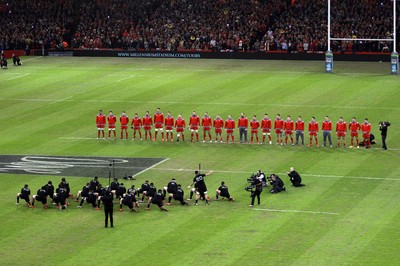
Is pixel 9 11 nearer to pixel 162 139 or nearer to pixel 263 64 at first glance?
pixel 263 64

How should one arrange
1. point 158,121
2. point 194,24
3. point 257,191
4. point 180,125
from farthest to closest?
1. point 194,24
2. point 158,121
3. point 180,125
4. point 257,191

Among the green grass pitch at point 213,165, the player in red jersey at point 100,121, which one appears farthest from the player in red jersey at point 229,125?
the player in red jersey at point 100,121

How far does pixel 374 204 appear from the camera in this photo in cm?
4675

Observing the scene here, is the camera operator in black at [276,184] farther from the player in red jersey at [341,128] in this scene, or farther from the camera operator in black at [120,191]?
the player in red jersey at [341,128]

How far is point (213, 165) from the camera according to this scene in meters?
55.0

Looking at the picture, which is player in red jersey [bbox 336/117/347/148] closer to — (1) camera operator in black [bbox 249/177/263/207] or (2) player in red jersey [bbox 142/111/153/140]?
(2) player in red jersey [bbox 142/111/153/140]

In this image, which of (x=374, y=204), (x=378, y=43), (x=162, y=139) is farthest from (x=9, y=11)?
(x=374, y=204)

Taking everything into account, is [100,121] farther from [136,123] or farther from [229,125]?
[229,125]

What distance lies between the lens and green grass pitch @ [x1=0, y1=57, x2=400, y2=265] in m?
40.8

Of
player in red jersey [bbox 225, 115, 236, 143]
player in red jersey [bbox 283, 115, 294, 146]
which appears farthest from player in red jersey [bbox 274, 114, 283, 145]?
player in red jersey [bbox 225, 115, 236, 143]

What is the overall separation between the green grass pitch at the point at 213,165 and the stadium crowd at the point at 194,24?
9.57 feet

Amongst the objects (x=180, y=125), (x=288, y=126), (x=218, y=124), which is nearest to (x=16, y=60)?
(x=180, y=125)

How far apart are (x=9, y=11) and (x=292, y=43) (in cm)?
2978

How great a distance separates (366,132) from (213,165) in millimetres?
8890
